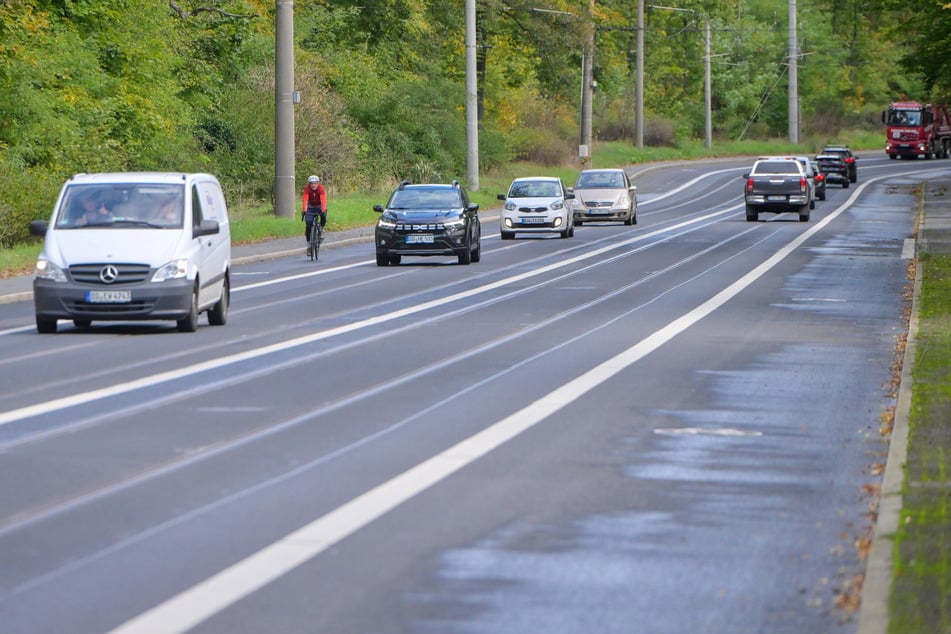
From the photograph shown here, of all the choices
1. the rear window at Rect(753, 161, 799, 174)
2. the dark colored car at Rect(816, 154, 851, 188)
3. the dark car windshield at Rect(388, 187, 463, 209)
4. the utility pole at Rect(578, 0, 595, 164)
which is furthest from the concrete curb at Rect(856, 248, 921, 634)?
the utility pole at Rect(578, 0, 595, 164)

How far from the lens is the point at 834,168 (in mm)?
74125

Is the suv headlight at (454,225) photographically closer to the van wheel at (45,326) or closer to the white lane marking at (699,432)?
the van wheel at (45,326)

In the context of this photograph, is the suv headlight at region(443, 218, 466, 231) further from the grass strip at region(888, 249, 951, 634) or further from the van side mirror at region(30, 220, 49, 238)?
the grass strip at region(888, 249, 951, 634)

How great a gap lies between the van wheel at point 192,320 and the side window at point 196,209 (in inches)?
44.9

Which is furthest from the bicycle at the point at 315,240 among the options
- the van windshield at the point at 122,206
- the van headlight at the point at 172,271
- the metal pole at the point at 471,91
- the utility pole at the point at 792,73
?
the utility pole at the point at 792,73

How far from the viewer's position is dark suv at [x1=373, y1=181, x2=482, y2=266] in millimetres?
34031

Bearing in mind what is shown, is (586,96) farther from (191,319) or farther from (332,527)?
(332,527)

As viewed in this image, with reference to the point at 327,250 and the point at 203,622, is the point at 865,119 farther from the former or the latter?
the point at 203,622

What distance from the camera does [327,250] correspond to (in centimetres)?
4103

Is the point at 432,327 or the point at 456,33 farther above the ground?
the point at 456,33

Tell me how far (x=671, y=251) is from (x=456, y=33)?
45914mm

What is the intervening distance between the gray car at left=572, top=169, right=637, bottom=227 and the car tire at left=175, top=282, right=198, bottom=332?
3187 centimetres

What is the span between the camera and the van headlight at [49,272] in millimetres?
19984

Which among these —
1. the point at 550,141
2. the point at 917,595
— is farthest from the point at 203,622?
the point at 550,141
